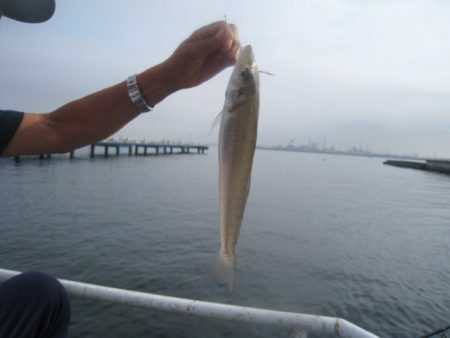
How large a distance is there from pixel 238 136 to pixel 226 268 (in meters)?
0.77

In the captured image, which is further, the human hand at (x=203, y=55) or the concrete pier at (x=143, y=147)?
the concrete pier at (x=143, y=147)

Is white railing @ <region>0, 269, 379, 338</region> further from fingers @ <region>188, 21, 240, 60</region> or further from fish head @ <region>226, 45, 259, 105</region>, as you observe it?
fingers @ <region>188, 21, 240, 60</region>

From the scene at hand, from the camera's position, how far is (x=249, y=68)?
179cm

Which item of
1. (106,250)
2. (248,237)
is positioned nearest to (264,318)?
(106,250)

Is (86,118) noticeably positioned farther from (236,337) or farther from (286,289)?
(286,289)

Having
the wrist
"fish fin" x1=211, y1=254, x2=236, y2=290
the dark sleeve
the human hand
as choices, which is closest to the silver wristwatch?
the wrist

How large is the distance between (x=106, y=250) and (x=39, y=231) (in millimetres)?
4899

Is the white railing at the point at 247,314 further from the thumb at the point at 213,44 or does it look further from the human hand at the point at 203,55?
the thumb at the point at 213,44

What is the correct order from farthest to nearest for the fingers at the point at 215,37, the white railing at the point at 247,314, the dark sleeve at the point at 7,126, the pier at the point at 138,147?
the pier at the point at 138,147
the white railing at the point at 247,314
the dark sleeve at the point at 7,126
the fingers at the point at 215,37

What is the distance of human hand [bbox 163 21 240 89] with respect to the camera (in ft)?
6.19

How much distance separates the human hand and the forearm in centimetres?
10

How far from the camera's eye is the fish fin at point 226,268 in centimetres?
190

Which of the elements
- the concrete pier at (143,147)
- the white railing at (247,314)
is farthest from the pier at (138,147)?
the white railing at (247,314)

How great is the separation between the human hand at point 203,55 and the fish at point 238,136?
165mm
